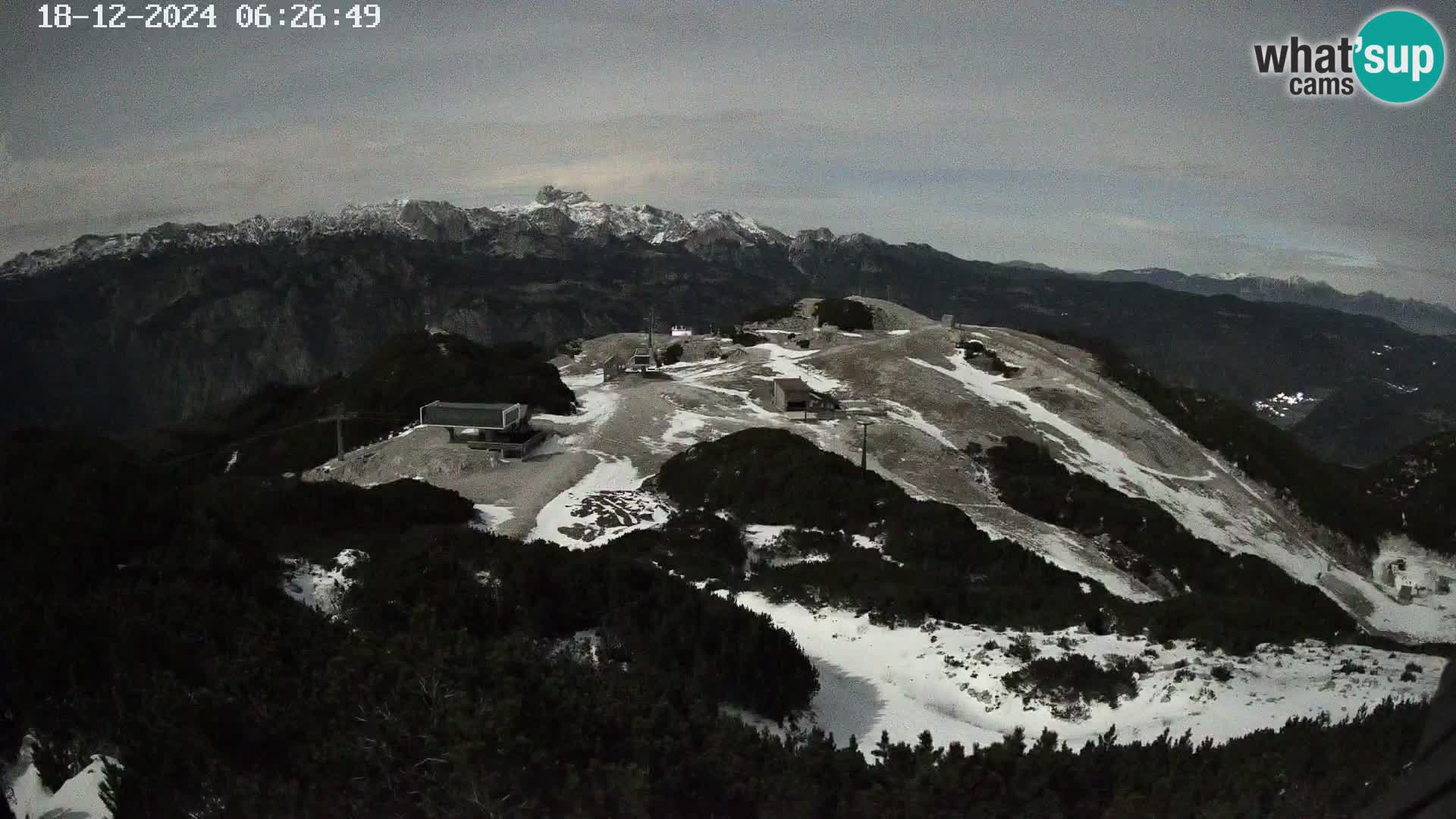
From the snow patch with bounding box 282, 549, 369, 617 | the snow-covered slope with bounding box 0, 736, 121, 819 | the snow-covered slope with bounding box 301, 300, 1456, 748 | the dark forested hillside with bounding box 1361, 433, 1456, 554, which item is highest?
the snow-covered slope with bounding box 0, 736, 121, 819

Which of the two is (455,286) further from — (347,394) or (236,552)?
(236,552)

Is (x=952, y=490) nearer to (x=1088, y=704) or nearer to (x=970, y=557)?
(x=970, y=557)

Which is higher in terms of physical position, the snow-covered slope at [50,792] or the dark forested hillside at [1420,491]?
the snow-covered slope at [50,792]

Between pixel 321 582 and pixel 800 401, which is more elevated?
pixel 321 582

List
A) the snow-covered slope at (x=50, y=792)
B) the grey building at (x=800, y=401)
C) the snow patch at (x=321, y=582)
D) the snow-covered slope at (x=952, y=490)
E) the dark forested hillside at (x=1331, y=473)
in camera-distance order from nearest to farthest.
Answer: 1. the snow-covered slope at (x=50, y=792)
2. the snow-covered slope at (x=952, y=490)
3. the snow patch at (x=321, y=582)
4. the grey building at (x=800, y=401)
5. the dark forested hillside at (x=1331, y=473)

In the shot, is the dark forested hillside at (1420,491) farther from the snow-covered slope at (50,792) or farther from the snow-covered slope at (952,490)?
the snow-covered slope at (50,792)

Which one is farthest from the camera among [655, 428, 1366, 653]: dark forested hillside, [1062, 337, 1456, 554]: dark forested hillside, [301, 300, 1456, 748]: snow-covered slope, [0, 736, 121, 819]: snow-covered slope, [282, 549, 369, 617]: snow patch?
[1062, 337, 1456, 554]: dark forested hillside

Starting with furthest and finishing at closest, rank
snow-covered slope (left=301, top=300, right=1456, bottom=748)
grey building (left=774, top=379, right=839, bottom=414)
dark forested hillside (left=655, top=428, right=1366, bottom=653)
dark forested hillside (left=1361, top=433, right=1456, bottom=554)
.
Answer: dark forested hillside (left=1361, top=433, right=1456, bottom=554) < grey building (left=774, top=379, right=839, bottom=414) < dark forested hillside (left=655, top=428, right=1366, bottom=653) < snow-covered slope (left=301, top=300, right=1456, bottom=748)

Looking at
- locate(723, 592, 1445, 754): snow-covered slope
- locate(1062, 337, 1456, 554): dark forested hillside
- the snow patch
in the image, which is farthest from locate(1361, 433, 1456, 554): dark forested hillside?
the snow patch

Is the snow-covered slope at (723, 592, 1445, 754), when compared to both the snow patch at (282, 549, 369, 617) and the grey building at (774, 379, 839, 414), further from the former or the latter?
the grey building at (774, 379, 839, 414)

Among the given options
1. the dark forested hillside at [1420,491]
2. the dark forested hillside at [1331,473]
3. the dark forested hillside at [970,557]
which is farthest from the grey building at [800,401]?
the dark forested hillside at [1420,491]

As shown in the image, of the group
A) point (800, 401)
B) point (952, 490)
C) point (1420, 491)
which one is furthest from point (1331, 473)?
point (800, 401)

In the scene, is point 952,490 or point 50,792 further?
point 952,490
